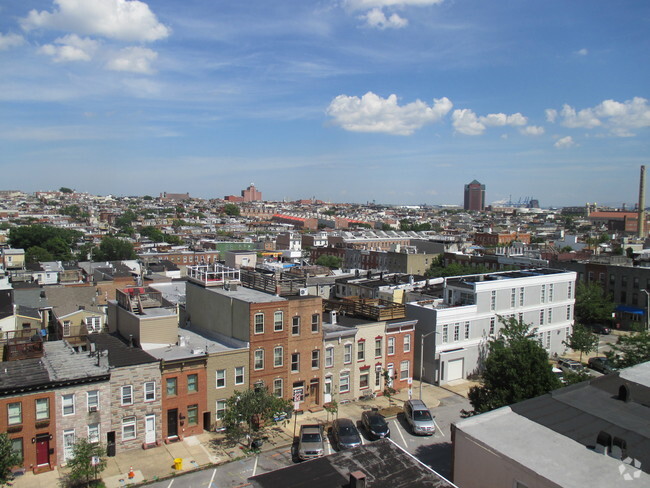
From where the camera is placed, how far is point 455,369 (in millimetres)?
40469

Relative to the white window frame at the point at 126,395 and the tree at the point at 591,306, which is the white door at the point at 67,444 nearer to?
the white window frame at the point at 126,395

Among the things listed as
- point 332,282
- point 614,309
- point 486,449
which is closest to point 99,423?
point 486,449

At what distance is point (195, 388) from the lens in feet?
97.1

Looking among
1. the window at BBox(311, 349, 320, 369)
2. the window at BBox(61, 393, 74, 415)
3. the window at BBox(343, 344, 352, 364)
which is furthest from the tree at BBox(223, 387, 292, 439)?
the window at BBox(61, 393, 74, 415)

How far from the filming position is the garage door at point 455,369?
40094mm

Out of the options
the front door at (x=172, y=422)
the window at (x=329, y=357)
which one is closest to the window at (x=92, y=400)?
the front door at (x=172, y=422)

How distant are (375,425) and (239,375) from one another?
8.52 m

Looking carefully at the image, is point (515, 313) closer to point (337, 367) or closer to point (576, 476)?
point (337, 367)

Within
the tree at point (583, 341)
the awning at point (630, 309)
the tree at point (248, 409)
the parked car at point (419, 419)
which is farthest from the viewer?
the awning at point (630, 309)

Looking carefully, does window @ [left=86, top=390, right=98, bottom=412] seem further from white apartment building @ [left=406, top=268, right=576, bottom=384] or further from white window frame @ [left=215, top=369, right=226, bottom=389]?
white apartment building @ [left=406, top=268, right=576, bottom=384]

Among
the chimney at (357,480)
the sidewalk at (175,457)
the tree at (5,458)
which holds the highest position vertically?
the chimney at (357,480)

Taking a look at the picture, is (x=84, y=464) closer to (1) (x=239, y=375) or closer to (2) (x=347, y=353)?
(1) (x=239, y=375)

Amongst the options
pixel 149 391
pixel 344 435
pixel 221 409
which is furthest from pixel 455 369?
pixel 149 391

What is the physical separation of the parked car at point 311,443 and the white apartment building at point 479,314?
13.3 m
